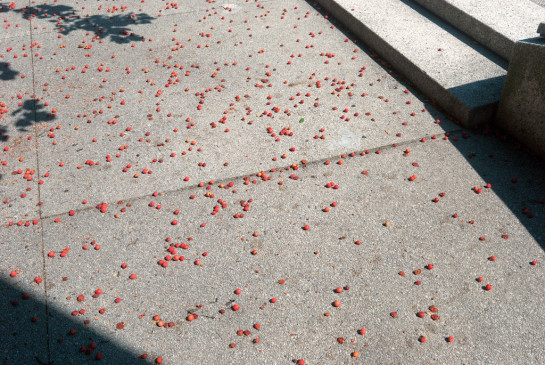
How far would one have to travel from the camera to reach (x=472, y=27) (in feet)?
23.3

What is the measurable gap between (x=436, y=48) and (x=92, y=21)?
252 inches

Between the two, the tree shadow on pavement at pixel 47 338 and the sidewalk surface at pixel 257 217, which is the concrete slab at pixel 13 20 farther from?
the tree shadow on pavement at pixel 47 338

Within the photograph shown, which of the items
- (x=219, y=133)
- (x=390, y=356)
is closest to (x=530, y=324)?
(x=390, y=356)

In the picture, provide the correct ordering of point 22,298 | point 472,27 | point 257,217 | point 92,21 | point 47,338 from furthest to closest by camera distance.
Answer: point 92,21 < point 472,27 < point 257,217 < point 22,298 < point 47,338

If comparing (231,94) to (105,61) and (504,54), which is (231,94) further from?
(504,54)

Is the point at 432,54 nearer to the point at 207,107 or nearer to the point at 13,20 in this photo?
the point at 207,107

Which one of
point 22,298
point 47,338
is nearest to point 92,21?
point 22,298

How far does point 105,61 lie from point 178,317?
5.32 m

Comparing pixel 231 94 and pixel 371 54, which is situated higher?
pixel 371 54

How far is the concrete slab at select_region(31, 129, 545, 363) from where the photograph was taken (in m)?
3.74

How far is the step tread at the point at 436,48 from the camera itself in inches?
240

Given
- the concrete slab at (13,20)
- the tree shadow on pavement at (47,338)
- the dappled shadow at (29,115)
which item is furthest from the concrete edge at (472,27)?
the concrete slab at (13,20)

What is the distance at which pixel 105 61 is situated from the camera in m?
7.73

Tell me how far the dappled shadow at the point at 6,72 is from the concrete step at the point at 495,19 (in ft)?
23.1
